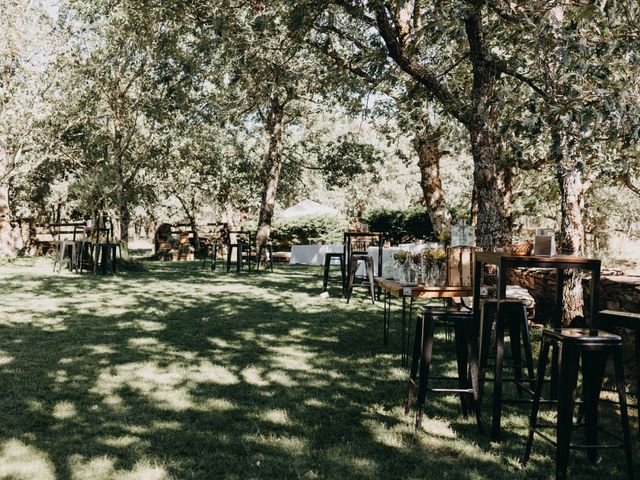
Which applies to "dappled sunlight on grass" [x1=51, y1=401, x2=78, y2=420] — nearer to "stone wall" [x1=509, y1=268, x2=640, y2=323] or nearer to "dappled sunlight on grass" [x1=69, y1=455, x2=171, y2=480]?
"dappled sunlight on grass" [x1=69, y1=455, x2=171, y2=480]

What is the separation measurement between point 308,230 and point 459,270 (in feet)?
55.2

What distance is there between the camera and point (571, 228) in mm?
6543

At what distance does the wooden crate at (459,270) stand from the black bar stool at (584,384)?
125 cm

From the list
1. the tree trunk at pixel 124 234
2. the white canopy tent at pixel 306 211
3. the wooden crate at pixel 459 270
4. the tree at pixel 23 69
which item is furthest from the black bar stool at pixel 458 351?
the tree at pixel 23 69

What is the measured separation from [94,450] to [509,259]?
2.46m

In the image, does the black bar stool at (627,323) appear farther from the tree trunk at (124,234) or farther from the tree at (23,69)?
the tree at (23,69)

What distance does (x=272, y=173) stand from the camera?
17094 mm

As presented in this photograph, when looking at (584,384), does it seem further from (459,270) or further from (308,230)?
(308,230)

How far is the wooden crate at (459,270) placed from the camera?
435 cm

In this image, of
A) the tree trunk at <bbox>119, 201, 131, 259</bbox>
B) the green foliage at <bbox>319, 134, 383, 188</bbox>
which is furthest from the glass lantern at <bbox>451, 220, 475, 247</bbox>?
the green foliage at <bbox>319, 134, 383, 188</bbox>

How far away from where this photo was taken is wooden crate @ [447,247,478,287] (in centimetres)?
435

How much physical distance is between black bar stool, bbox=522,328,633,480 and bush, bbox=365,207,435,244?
14817 millimetres

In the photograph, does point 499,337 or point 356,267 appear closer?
point 499,337

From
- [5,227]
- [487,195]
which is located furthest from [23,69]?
[487,195]
